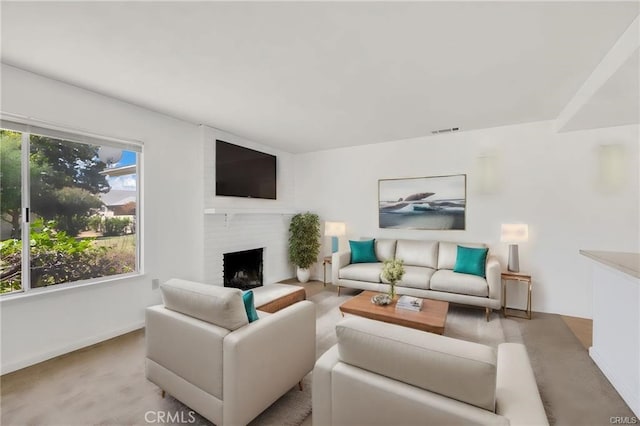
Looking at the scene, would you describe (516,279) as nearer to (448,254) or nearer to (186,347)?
(448,254)

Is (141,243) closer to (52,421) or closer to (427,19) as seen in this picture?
(52,421)

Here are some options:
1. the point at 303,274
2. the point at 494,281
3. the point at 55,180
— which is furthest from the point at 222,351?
the point at 303,274

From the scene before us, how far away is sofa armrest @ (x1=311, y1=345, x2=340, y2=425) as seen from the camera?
A: 4.40 ft

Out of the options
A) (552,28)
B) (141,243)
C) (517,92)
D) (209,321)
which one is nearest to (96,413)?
(209,321)

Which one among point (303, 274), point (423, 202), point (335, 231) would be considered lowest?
point (303, 274)

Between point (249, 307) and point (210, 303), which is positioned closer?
point (210, 303)

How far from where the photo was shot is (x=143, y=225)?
11.1ft

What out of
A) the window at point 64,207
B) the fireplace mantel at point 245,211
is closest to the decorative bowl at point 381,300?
the fireplace mantel at point 245,211

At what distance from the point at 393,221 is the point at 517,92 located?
2.57 m

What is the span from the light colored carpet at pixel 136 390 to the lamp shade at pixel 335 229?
2.34m

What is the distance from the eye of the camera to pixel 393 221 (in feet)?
16.2

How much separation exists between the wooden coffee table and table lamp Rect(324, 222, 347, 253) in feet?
6.39

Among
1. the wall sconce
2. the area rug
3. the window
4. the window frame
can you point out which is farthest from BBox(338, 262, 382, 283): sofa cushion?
the window frame

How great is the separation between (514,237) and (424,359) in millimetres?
3484
